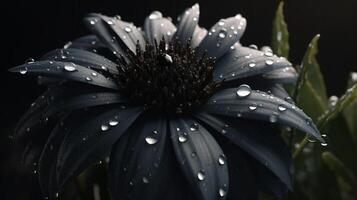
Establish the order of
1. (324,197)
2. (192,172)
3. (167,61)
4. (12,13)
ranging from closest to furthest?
(192,172) → (167,61) → (324,197) → (12,13)

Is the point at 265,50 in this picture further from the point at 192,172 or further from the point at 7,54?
the point at 7,54

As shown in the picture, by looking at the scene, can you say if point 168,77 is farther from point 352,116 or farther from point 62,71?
point 352,116

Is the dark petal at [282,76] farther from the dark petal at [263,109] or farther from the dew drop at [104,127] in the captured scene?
the dew drop at [104,127]

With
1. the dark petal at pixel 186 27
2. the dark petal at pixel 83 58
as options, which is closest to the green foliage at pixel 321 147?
the dark petal at pixel 186 27

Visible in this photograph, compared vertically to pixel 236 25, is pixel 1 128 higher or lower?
lower

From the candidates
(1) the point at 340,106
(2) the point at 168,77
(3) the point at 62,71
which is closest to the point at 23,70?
(3) the point at 62,71

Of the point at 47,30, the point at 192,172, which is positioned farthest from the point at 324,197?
the point at 47,30
